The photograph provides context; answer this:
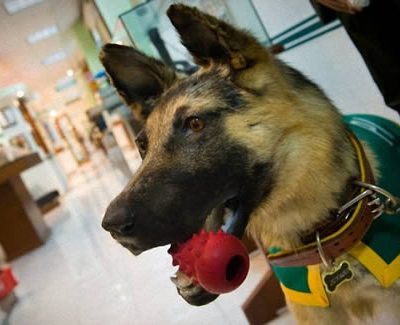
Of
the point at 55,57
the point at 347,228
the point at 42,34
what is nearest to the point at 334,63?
the point at 347,228

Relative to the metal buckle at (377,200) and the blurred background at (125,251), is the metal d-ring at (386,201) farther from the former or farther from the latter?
the blurred background at (125,251)

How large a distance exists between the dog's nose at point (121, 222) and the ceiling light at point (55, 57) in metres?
13.5

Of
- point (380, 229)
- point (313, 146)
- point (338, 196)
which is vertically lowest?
point (380, 229)

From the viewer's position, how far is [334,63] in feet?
5.93

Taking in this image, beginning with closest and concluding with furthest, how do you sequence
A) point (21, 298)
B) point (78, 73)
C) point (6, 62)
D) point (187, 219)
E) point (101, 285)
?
point (187, 219), point (101, 285), point (21, 298), point (6, 62), point (78, 73)

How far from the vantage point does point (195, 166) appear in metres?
0.95

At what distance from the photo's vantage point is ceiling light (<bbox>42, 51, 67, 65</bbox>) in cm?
1339

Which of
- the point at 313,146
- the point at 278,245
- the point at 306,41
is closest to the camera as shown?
the point at 313,146

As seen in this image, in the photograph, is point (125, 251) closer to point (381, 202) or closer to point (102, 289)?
point (102, 289)

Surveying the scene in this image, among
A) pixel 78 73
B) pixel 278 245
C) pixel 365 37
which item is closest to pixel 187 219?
pixel 278 245

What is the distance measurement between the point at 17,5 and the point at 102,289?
18.9 ft

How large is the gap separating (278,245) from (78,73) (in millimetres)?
17706

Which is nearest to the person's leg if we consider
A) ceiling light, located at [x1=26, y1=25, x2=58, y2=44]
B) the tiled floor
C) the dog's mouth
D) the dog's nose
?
the dog's mouth

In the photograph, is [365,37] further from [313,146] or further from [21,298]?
[21,298]
